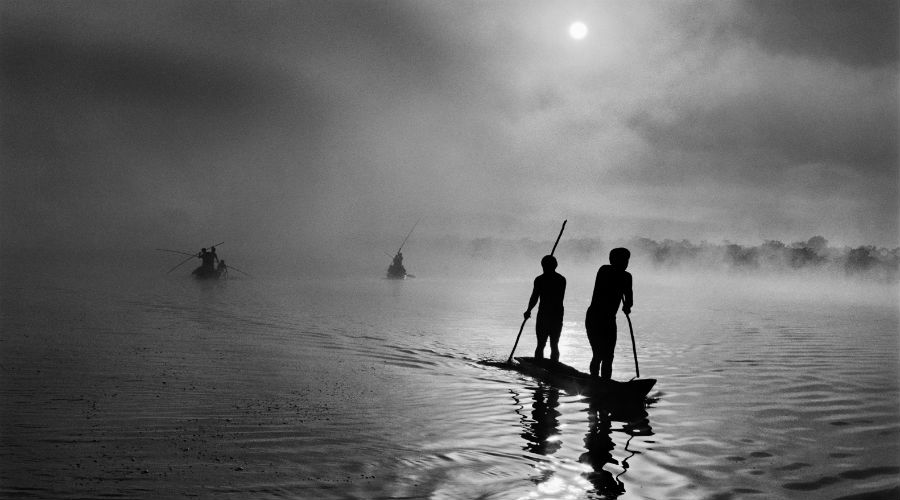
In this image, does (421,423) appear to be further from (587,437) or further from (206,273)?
(206,273)

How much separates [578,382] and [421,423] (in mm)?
3619

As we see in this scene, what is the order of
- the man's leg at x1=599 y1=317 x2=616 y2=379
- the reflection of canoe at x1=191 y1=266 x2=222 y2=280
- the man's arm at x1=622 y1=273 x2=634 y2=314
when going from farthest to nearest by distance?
the reflection of canoe at x1=191 y1=266 x2=222 y2=280, the man's leg at x1=599 y1=317 x2=616 y2=379, the man's arm at x1=622 y1=273 x2=634 y2=314

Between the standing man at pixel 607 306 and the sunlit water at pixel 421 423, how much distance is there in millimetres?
1001

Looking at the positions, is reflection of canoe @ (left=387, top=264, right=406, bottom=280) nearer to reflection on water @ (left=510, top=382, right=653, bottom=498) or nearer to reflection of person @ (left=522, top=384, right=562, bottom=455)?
reflection on water @ (left=510, top=382, right=653, bottom=498)

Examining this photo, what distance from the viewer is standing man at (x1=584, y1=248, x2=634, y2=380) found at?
420 inches

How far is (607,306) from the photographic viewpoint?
10828 millimetres

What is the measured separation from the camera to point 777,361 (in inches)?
604

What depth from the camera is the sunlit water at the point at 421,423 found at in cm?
592

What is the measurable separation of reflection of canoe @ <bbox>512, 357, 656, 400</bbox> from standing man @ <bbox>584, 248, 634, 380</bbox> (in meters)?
0.31

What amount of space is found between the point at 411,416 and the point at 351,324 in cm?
1668

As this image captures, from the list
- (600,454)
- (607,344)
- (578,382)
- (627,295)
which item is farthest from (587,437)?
(627,295)

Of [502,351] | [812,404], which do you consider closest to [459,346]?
[502,351]

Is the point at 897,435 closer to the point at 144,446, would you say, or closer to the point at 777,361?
the point at 777,361

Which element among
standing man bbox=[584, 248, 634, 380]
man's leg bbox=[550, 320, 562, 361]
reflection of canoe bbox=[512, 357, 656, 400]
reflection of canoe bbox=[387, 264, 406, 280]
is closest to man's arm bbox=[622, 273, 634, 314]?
standing man bbox=[584, 248, 634, 380]
